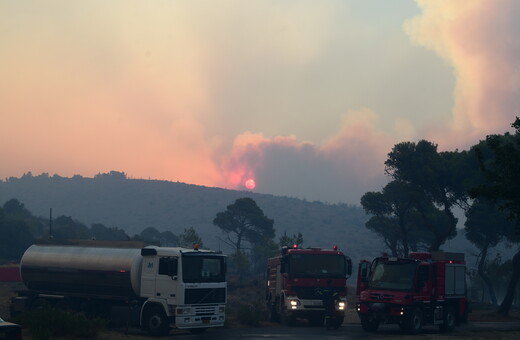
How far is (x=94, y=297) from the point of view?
29.8 m

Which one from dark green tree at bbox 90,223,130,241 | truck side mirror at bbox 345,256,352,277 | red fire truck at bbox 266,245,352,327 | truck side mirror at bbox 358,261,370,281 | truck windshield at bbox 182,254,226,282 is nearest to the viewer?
truck windshield at bbox 182,254,226,282

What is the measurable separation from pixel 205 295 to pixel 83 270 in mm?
5665

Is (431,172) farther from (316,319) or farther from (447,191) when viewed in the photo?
(316,319)

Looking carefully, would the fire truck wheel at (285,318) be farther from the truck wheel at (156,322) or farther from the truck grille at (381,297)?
the truck wheel at (156,322)

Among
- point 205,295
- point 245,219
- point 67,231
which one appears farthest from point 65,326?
point 67,231

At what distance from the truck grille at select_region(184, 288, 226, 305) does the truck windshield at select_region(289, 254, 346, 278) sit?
5463 mm

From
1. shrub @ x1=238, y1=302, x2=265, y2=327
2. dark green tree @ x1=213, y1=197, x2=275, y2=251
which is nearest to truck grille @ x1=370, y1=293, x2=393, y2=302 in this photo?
shrub @ x1=238, y1=302, x2=265, y2=327

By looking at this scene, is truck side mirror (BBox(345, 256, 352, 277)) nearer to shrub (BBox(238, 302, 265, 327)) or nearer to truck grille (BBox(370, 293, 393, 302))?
truck grille (BBox(370, 293, 393, 302))

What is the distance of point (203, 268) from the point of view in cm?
2822

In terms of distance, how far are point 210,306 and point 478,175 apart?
1368 inches

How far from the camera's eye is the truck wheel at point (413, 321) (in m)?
30.1

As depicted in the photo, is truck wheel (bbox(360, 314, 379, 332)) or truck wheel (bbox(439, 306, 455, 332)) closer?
truck wheel (bbox(360, 314, 379, 332))

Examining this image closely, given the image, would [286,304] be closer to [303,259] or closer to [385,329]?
[303,259]

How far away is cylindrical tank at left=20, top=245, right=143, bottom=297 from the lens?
94.6 ft
